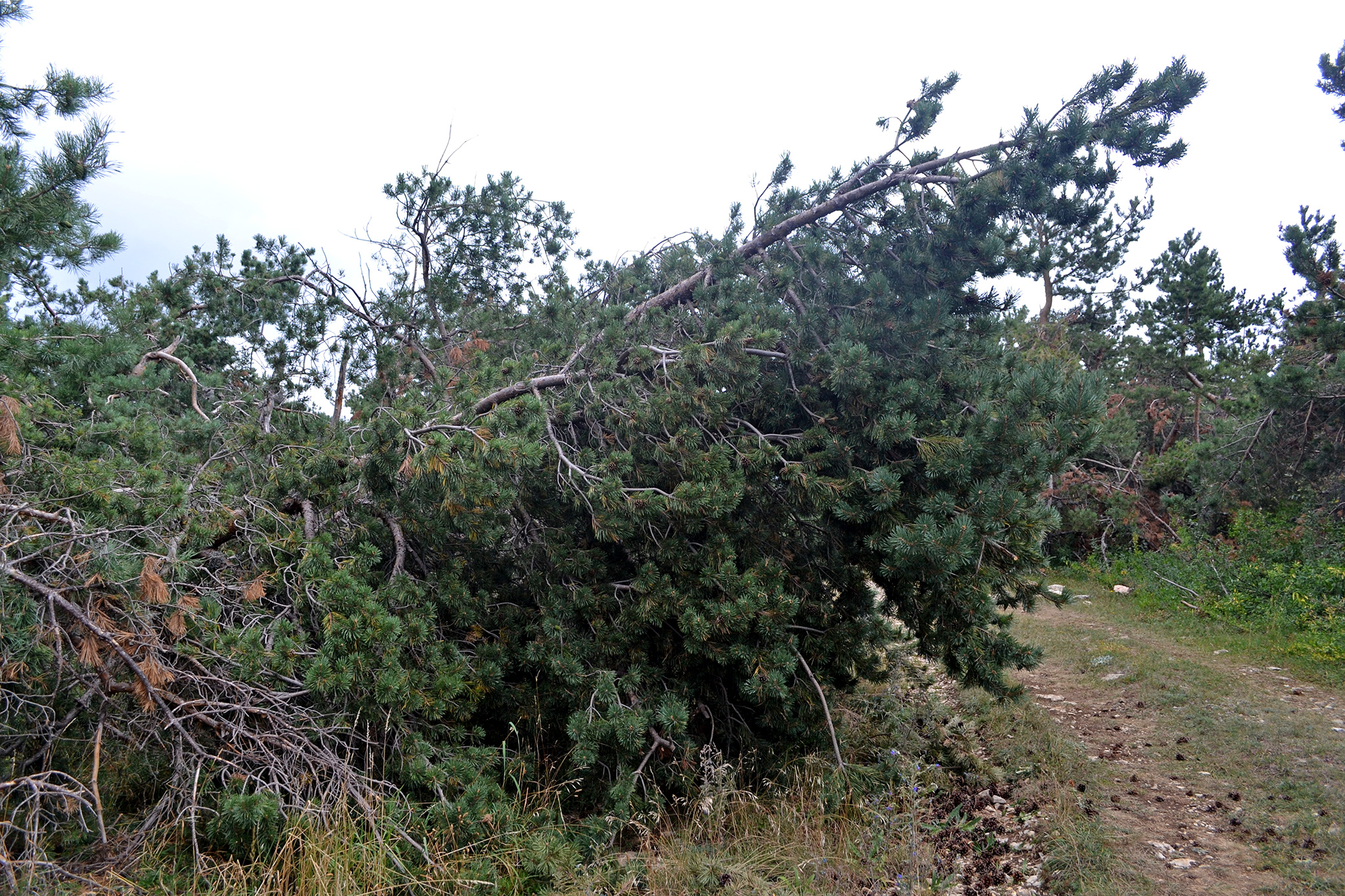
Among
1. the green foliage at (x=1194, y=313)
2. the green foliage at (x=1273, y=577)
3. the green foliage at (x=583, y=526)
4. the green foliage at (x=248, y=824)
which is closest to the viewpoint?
the green foliage at (x=248, y=824)

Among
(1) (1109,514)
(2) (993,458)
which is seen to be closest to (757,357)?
(2) (993,458)

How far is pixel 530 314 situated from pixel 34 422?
3.49 m

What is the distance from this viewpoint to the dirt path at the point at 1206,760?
385 cm

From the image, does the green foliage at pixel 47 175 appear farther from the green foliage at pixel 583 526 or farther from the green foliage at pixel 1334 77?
the green foliage at pixel 1334 77

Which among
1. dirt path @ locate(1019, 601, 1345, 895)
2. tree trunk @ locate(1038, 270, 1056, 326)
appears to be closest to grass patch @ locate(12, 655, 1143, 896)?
dirt path @ locate(1019, 601, 1345, 895)

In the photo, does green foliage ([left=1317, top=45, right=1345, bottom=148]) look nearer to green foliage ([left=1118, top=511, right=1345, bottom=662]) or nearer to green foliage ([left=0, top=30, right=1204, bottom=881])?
green foliage ([left=1118, top=511, right=1345, bottom=662])

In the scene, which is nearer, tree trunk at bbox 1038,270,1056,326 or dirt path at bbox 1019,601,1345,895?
dirt path at bbox 1019,601,1345,895

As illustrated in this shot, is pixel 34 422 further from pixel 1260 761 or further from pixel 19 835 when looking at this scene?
pixel 1260 761

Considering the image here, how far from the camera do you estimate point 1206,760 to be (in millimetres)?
5164

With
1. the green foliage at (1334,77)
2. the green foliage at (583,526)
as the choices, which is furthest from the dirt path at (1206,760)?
the green foliage at (1334,77)

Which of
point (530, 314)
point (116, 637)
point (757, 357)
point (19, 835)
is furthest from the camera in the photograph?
point (530, 314)

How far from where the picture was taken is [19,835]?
349cm

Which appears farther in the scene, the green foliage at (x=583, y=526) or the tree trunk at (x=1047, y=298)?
the tree trunk at (x=1047, y=298)

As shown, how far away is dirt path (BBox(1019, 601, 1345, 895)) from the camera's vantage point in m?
3.85
